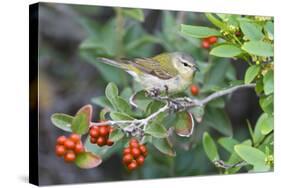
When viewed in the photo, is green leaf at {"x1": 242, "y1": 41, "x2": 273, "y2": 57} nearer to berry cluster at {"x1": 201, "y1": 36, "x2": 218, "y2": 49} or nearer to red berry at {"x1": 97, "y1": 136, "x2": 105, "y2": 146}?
berry cluster at {"x1": 201, "y1": 36, "x2": 218, "y2": 49}

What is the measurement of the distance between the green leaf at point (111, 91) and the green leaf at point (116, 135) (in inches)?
6.0

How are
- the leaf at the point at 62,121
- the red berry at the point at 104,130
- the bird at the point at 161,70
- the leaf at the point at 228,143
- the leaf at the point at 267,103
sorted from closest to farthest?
the leaf at the point at 62,121 → the red berry at the point at 104,130 → the bird at the point at 161,70 → the leaf at the point at 228,143 → the leaf at the point at 267,103

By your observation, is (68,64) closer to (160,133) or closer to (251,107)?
(160,133)

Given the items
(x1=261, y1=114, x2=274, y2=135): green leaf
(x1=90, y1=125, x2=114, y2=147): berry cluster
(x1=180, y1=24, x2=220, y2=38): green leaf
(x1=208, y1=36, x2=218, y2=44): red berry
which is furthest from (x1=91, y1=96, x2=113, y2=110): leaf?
(x1=261, y1=114, x2=274, y2=135): green leaf

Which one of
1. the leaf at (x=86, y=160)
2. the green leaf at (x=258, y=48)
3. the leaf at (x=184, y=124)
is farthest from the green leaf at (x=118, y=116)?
the green leaf at (x=258, y=48)

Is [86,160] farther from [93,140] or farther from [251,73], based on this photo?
[251,73]

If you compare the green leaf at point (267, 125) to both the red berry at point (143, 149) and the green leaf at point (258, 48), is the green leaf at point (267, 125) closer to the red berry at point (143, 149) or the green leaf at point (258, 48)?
the green leaf at point (258, 48)

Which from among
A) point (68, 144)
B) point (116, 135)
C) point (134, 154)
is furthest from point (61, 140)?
point (134, 154)

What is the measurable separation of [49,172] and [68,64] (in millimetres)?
522

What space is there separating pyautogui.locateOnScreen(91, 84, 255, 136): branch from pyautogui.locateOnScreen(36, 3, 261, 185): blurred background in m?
0.05

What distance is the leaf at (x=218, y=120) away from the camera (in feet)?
11.7

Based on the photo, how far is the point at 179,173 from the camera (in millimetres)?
3510

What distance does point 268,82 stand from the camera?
3596mm

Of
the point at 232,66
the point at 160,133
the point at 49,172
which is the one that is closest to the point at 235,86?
the point at 232,66
